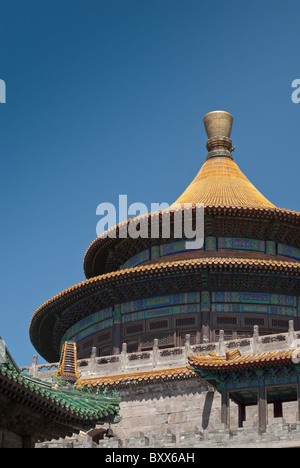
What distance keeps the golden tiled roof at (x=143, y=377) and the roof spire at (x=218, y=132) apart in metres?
16.8

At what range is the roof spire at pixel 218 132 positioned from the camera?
4853 cm

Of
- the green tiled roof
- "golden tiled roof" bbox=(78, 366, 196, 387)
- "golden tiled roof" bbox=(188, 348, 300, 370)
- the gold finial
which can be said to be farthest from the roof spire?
the green tiled roof

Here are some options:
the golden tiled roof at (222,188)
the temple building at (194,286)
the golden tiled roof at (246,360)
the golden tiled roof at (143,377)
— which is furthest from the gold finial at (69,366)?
the golden tiled roof at (222,188)

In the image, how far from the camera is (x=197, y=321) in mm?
38000

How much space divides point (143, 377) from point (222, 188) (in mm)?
13313

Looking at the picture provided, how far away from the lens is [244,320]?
38000 mm

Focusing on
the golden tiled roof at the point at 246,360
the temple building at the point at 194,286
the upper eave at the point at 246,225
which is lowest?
the golden tiled roof at the point at 246,360

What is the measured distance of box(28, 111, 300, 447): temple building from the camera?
3036cm

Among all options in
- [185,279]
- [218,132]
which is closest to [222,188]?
[218,132]

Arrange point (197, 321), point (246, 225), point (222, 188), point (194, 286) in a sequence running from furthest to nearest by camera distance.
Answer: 1. point (222, 188)
2. point (246, 225)
3. point (194, 286)
4. point (197, 321)

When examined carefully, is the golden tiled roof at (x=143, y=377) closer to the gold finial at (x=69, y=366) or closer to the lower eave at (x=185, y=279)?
the gold finial at (x=69, y=366)

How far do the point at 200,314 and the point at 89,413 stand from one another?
14.9 m

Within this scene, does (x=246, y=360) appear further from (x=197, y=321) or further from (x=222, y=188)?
(x=222, y=188)

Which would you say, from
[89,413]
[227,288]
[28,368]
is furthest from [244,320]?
[89,413]
